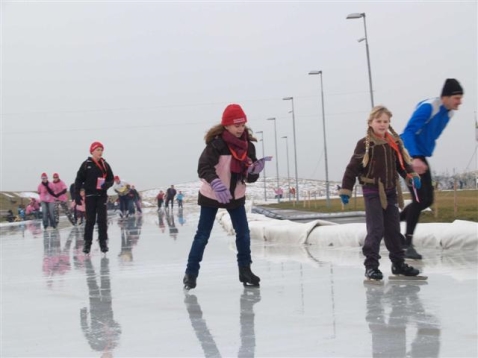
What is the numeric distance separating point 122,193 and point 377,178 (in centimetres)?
2396

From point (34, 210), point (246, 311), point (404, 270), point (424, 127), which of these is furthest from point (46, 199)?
point (34, 210)

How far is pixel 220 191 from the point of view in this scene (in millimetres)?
5773

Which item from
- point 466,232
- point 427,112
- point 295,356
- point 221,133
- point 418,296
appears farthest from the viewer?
point 466,232

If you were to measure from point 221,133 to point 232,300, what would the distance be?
1467mm

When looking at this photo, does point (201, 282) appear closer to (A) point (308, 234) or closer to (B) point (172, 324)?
(B) point (172, 324)

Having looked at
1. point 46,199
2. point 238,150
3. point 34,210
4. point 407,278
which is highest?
point 238,150

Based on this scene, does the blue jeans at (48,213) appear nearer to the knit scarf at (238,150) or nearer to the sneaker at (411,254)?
the sneaker at (411,254)

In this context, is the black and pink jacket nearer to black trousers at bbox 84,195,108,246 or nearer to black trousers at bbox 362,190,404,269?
black trousers at bbox 362,190,404,269

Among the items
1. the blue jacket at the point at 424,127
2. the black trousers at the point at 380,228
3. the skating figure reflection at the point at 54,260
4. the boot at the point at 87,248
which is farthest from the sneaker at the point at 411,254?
the boot at the point at 87,248

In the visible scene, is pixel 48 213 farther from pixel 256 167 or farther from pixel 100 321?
pixel 100 321

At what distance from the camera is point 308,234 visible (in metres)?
9.83

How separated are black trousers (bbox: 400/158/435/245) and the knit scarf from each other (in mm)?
1929

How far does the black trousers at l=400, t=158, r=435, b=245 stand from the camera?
720 centimetres

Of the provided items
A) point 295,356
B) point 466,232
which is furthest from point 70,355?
point 466,232
